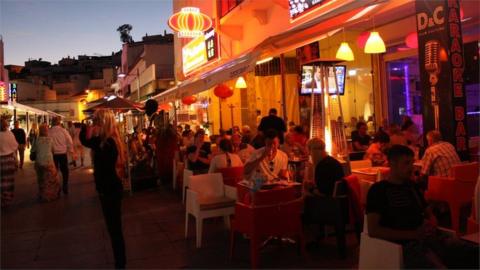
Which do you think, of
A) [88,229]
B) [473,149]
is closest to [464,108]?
[473,149]

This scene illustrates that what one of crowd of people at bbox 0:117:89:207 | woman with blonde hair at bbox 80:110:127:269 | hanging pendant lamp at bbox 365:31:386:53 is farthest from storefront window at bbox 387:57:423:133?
woman with blonde hair at bbox 80:110:127:269

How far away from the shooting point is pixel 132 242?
6.71 m

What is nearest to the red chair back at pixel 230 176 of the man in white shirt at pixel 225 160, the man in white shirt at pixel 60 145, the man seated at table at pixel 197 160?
the man in white shirt at pixel 225 160

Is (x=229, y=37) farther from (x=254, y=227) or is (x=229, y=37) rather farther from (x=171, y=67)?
(x=171, y=67)

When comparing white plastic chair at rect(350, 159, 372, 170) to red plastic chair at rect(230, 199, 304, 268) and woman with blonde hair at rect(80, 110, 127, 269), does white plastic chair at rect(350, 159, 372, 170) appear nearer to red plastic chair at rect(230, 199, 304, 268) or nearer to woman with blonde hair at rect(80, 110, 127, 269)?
red plastic chair at rect(230, 199, 304, 268)

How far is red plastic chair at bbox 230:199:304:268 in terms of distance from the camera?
5.13 m

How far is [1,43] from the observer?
94.6ft

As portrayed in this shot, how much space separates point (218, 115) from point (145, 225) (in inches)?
409

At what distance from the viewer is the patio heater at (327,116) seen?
24.7 feet

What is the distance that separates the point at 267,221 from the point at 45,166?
24.3ft

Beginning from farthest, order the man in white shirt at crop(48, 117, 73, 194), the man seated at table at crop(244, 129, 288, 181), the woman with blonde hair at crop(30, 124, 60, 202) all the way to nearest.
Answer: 1. the man in white shirt at crop(48, 117, 73, 194)
2. the woman with blonde hair at crop(30, 124, 60, 202)
3. the man seated at table at crop(244, 129, 288, 181)

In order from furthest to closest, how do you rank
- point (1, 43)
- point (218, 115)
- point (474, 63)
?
point (1, 43) → point (218, 115) → point (474, 63)

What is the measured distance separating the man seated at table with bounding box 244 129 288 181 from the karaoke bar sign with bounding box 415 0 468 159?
2688 millimetres

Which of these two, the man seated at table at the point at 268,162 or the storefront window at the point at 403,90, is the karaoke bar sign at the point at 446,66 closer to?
the man seated at table at the point at 268,162
